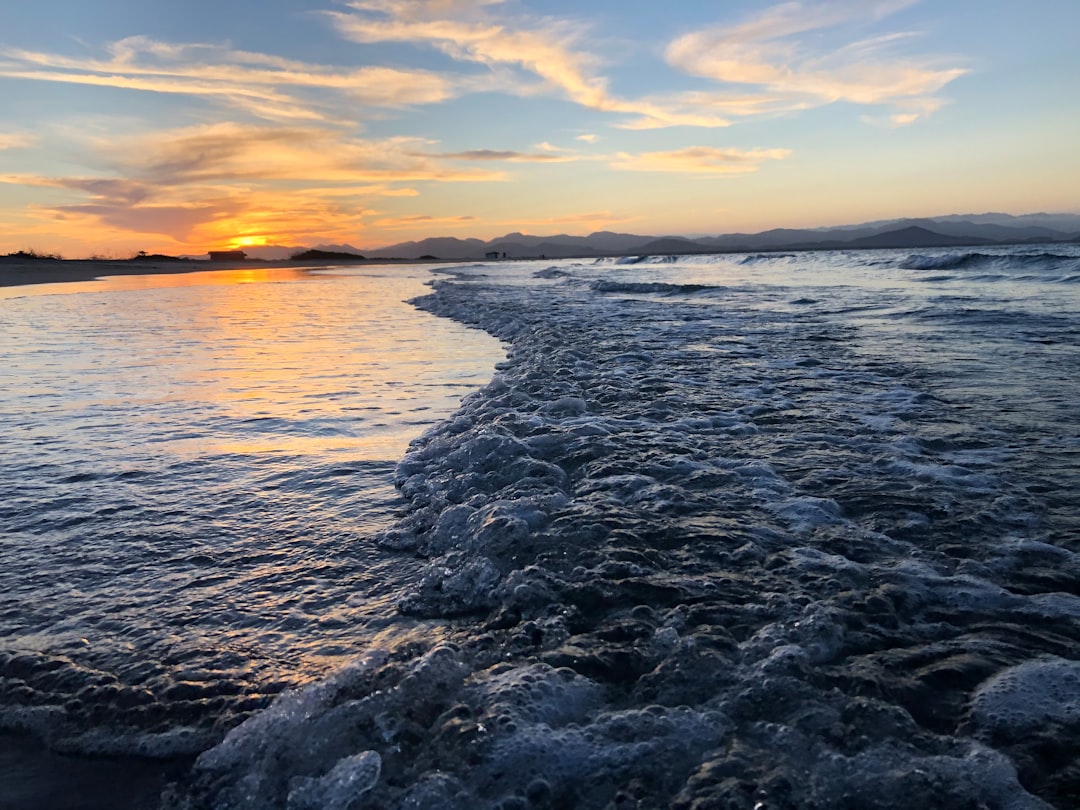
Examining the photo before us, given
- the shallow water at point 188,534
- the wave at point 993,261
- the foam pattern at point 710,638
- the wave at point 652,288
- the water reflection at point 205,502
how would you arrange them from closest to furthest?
the foam pattern at point 710,638
the shallow water at point 188,534
the water reflection at point 205,502
the wave at point 652,288
the wave at point 993,261

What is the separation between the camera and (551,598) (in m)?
2.68

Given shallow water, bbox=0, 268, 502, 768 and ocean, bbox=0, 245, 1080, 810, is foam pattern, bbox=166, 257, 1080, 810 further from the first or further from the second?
shallow water, bbox=0, 268, 502, 768

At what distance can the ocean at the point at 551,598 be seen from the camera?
1846mm

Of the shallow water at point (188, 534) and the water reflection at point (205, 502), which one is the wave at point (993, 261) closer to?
the water reflection at point (205, 502)

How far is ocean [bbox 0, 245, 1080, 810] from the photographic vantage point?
1.85m

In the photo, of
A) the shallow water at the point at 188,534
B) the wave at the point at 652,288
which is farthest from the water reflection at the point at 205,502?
the wave at the point at 652,288

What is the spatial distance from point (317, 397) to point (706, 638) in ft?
17.1

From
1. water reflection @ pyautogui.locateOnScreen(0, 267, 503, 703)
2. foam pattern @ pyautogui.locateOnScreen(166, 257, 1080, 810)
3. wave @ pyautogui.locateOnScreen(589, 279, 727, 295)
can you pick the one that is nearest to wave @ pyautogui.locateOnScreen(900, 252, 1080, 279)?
wave @ pyautogui.locateOnScreen(589, 279, 727, 295)

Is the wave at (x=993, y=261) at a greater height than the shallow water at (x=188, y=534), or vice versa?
the wave at (x=993, y=261)

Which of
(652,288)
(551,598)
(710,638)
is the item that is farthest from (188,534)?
(652,288)

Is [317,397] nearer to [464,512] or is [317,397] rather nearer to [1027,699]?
[464,512]

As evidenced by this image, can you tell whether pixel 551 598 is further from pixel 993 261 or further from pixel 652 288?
pixel 993 261

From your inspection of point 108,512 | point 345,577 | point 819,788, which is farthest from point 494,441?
point 819,788

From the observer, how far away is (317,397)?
6.68m
